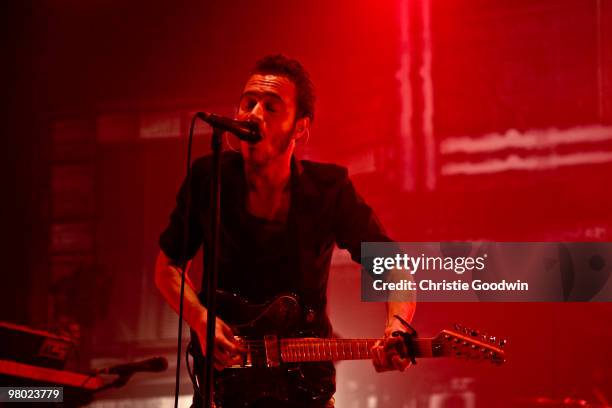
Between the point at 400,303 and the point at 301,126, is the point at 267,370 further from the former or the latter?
the point at 301,126

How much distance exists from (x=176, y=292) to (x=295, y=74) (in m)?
0.95

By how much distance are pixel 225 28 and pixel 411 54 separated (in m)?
1.12

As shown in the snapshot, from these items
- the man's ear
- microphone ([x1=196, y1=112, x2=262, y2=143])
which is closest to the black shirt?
the man's ear

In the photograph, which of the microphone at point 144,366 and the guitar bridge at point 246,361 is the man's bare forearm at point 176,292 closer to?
the guitar bridge at point 246,361

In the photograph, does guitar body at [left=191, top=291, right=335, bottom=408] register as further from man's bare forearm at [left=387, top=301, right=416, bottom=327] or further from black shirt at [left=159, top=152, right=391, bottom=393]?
man's bare forearm at [left=387, top=301, right=416, bottom=327]

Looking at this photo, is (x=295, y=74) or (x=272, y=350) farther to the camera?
(x=295, y=74)

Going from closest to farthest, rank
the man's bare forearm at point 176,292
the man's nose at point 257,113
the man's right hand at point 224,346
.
A: the man's right hand at point 224,346 < the man's bare forearm at point 176,292 < the man's nose at point 257,113

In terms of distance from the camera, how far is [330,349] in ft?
8.28

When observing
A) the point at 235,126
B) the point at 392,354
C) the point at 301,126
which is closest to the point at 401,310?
the point at 392,354

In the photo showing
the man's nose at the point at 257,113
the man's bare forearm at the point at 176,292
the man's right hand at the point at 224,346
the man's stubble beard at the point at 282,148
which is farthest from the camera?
the man's stubble beard at the point at 282,148

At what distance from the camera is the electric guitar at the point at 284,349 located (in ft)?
7.98

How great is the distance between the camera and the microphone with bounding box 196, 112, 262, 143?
6.46ft

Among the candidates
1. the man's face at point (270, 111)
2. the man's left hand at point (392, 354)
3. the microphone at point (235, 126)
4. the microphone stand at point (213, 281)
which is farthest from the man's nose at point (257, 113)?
the man's left hand at point (392, 354)

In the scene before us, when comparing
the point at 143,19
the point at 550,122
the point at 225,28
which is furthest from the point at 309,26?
the point at 550,122
